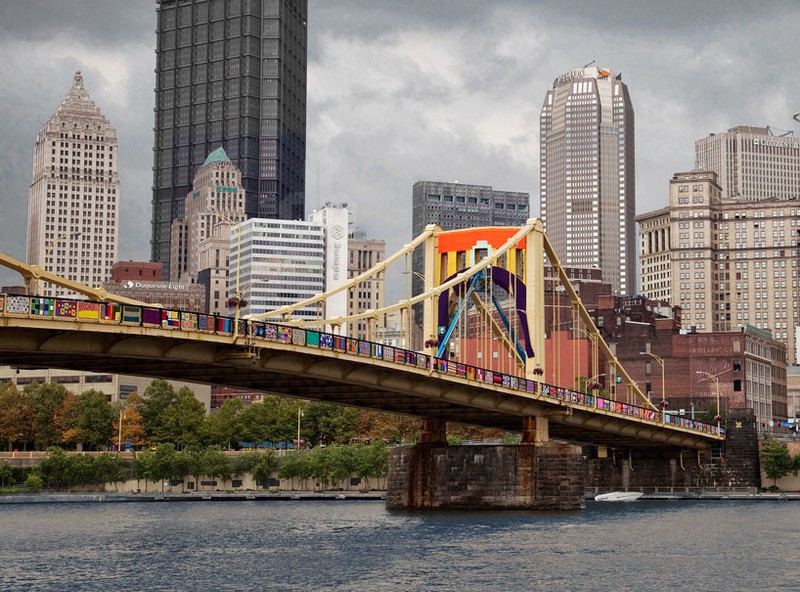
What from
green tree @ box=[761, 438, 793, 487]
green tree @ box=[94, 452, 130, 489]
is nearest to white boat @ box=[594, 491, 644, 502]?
green tree @ box=[761, 438, 793, 487]

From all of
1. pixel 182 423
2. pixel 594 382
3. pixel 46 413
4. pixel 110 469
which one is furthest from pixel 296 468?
pixel 594 382

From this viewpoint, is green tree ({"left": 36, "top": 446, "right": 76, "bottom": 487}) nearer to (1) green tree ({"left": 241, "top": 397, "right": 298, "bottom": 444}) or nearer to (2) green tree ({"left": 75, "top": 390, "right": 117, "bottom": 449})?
(2) green tree ({"left": 75, "top": 390, "right": 117, "bottom": 449})

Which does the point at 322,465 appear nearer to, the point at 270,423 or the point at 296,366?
the point at 270,423

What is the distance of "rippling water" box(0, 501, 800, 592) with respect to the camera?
67375 millimetres

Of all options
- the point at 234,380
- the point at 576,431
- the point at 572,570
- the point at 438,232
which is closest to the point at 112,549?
the point at 234,380

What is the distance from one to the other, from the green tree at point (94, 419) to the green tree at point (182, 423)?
6541mm

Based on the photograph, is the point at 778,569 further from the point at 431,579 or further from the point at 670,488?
the point at 670,488

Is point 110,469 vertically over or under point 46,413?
under

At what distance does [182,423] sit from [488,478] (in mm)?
86172

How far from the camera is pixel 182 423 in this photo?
18988 centimetres

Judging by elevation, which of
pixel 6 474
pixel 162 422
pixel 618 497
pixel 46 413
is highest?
pixel 46 413

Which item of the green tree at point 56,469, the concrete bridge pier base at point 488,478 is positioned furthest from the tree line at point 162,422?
the concrete bridge pier base at point 488,478

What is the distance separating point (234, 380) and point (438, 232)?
38.3 metres

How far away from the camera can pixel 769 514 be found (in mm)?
118500
